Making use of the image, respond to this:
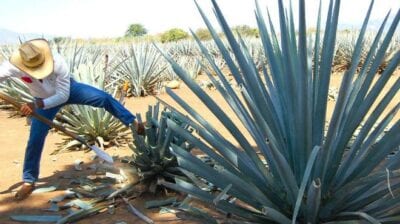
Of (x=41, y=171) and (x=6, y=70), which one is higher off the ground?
(x=6, y=70)

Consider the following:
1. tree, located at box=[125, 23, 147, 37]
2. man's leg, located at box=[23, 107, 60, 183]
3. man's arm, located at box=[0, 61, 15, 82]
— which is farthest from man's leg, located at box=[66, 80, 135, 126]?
tree, located at box=[125, 23, 147, 37]

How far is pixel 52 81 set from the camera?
374cm

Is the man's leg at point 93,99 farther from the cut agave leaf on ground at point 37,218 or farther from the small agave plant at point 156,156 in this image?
the cut agave leaf on ground at point 37,218

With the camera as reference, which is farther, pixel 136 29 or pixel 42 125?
pixel 136 29

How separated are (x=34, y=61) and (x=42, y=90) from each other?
30 centimetres

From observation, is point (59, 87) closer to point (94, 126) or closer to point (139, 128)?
point (139, 128)

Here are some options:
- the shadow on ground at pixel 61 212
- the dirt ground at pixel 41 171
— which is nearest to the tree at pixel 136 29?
the dirt ground at pixel 41 171

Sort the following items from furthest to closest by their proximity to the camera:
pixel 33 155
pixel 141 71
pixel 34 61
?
pixel 141 71, pixel 33 155, pixel 34 61

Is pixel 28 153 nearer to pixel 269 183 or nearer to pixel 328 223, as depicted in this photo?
pixel 269 183

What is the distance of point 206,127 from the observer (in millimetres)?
2186

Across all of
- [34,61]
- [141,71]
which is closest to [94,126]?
[34,61]

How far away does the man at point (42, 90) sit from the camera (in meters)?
3.59

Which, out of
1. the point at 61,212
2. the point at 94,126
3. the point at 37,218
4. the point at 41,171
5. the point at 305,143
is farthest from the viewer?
the point at 94,126

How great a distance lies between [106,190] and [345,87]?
8.21 feet
